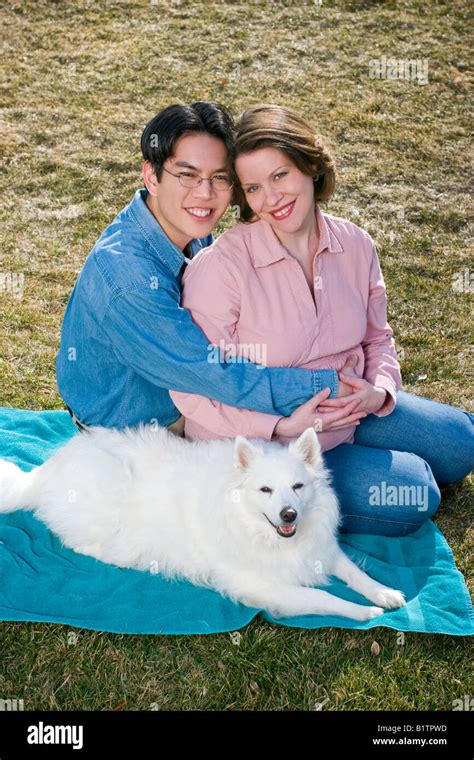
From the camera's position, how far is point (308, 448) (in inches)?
126

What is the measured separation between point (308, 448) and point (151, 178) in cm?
135

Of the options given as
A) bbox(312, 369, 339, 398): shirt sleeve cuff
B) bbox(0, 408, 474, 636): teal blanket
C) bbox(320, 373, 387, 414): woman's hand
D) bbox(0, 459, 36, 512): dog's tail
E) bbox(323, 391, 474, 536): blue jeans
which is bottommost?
bbox(0, 408, 474, 636): teal blanket

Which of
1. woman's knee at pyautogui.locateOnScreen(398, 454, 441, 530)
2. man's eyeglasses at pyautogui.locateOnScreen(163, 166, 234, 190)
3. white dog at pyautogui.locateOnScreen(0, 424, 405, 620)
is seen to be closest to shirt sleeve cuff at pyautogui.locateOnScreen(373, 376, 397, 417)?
woman's knee at pyautogui.locateOnScreen(398, 454, 441, 530)

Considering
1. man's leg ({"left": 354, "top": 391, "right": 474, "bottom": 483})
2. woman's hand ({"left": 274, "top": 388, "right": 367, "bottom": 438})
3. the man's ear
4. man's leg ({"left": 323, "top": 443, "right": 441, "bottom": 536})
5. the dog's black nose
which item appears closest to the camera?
the dog's black nose

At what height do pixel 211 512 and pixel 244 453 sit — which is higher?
pixel 244 453

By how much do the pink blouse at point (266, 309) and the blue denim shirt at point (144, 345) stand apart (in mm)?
86

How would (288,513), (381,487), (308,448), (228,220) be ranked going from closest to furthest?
1. (288,513)
2. (308,448)
3. (381,487)
4. (228,220)

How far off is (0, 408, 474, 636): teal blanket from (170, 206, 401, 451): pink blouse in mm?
635

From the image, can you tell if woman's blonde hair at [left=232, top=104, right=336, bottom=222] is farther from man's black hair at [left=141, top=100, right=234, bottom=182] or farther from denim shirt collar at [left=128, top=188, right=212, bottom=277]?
denim shirt collar at [left=128, top=188, right=212, bottom=277]

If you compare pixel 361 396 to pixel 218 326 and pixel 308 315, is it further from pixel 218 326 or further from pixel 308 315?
pixel 218 326

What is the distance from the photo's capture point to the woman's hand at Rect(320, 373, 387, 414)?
137 inches

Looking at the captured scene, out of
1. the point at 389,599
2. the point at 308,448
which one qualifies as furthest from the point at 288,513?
the point at 389,599

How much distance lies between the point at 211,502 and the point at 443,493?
137cm

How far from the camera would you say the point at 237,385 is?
337 centimetres
